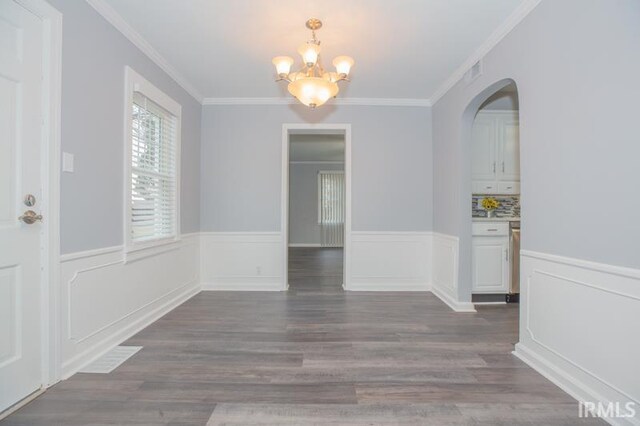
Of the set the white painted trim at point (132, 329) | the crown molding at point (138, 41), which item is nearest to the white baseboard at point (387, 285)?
the white painted trim at point (132, 329)

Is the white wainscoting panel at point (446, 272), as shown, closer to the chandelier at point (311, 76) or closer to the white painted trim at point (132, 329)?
the chandelier at point (311, 76)

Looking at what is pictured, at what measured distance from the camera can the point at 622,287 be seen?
63.0 inches

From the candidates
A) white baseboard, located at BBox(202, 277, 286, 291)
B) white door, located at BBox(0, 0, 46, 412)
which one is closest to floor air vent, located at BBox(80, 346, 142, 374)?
white door, located at BBox(0, 0, 46, 412)

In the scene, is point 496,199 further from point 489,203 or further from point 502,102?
point 502,102

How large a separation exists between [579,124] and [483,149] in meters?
2.31

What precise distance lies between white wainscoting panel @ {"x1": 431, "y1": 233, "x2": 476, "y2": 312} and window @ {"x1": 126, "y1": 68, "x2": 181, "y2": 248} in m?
3.17

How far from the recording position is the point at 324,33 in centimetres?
269

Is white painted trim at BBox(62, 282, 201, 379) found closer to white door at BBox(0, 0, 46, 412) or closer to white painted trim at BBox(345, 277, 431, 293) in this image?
white door at BBox(0, 0, 46, 412)

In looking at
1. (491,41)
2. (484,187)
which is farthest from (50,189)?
(484,187)

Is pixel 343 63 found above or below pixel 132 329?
above

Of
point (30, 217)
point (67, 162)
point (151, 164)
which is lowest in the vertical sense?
point (30, 217)

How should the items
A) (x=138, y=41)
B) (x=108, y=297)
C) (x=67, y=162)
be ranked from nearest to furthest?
(x=67, y=162), (x=108, y=297), (x=138, y=41)

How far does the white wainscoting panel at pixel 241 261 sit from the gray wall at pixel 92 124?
176 centimetres

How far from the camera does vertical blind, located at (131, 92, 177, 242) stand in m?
2.90
